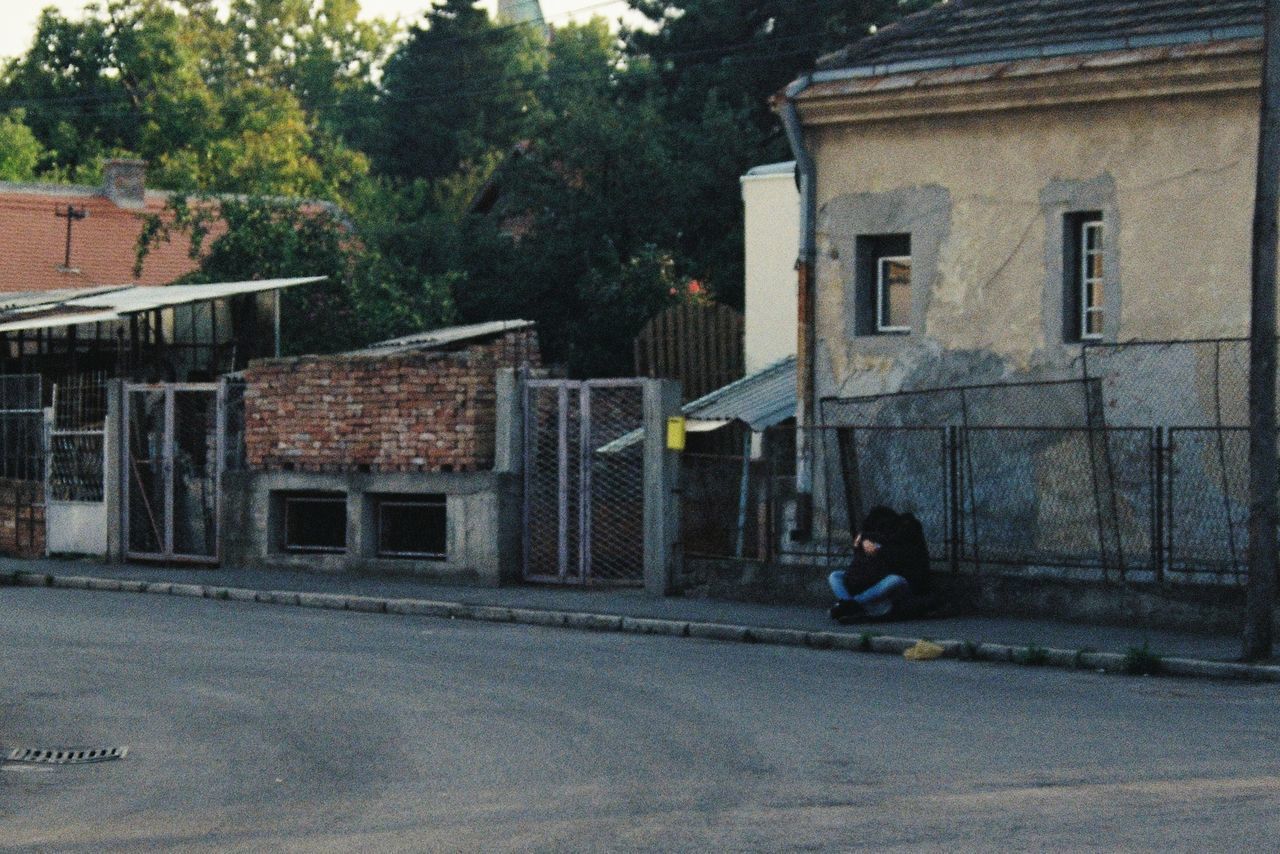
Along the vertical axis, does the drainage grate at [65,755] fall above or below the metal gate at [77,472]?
below

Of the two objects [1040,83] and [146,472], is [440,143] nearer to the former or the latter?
[146,472]

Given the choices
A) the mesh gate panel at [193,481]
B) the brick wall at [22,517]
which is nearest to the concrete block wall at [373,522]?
the mesh gate panel at [193,481]

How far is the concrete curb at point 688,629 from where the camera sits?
16516 mm

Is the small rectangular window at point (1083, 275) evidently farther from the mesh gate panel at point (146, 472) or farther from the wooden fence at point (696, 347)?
the mesh gate panel at point (146, 472)

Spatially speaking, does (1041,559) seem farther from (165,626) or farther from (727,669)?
(165,626)

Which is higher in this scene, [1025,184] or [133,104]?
[133,104]

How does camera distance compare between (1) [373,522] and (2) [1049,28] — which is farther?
(1) [373,522]

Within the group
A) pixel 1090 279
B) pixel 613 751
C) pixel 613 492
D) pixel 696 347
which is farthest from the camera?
pixel 696 347

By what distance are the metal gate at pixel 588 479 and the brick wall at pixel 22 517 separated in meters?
8.95

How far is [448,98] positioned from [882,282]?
65.2 metres

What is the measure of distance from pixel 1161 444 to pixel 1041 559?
1861 millimetres

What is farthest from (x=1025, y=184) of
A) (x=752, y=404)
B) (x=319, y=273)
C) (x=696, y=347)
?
(x=319, y=273)

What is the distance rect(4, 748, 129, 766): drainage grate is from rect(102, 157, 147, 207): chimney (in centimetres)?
4642

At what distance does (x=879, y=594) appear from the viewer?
787 inches
